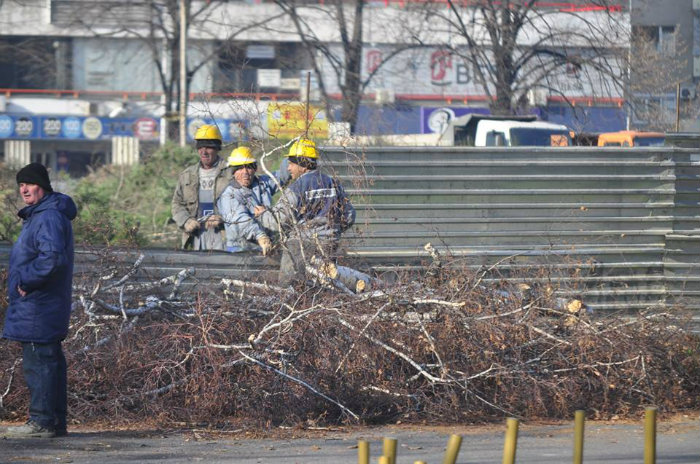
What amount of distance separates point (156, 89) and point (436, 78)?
687 inches

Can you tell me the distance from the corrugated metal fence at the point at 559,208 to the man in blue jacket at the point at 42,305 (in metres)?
3.53

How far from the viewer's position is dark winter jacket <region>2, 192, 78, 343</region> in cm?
670

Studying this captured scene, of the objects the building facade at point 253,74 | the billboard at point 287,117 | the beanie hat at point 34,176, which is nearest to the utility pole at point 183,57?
the building facade at point 253,74

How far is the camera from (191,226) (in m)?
9.54

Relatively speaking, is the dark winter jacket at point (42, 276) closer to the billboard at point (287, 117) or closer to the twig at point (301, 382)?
the twig at point (301, 382)

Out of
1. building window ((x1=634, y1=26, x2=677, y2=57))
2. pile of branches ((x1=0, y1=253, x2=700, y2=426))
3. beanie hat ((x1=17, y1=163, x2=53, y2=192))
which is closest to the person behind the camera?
beanie hat ((x1=17, y1=163, x2=53, y2=192))

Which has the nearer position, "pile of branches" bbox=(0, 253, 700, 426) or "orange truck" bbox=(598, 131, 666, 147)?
"pile of branches" bbox=(0, 253, 700, 426)

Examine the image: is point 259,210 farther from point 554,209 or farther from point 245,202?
point 554,209

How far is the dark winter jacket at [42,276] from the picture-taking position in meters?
6.70

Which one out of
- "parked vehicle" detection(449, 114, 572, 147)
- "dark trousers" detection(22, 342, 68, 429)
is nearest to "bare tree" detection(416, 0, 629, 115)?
"parked vehicle" detection(449, 114, 572, 147)

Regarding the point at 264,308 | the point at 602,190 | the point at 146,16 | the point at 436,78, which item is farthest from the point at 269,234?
the point at 436,78

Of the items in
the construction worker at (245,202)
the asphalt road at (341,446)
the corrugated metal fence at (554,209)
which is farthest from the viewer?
the corrugated metal fence at (554,209)

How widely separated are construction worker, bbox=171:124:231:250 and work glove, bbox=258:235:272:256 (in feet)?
3.75

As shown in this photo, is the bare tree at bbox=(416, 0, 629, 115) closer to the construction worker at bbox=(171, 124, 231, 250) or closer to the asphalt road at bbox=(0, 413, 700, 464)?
the construction worker at bbox=(171, 124, 231, 250)
